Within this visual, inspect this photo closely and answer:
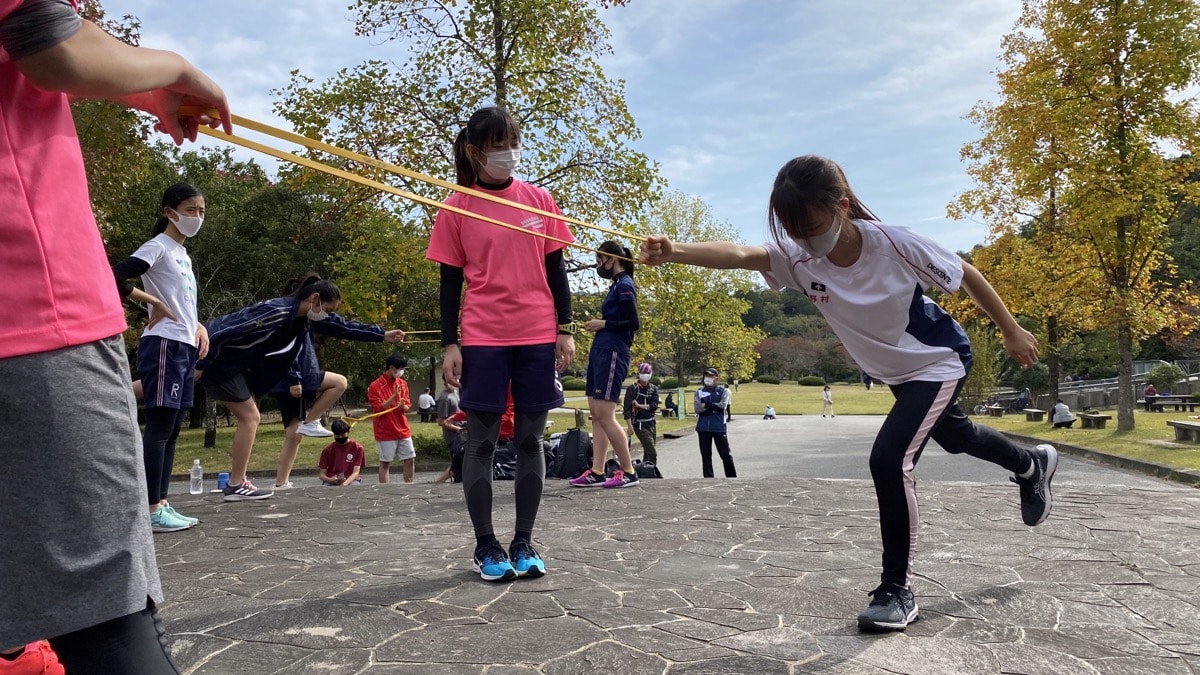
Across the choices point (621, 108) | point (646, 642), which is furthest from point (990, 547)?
point (621, 108)

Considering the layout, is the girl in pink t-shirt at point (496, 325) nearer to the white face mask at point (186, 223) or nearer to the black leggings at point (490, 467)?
the black leggings at point (490, 467)

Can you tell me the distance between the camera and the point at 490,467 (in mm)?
3859

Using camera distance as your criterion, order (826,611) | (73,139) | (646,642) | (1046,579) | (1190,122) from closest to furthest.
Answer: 1. (73,139)
2. (646,642)
3. (826,611)
4. (1046,579)
5. (1190,122)

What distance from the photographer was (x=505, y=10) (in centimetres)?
1480

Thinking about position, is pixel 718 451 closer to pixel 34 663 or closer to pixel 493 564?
pixel 493 564

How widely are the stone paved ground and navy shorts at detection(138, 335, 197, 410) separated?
34.7 inches

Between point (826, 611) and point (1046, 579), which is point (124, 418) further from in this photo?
point (1046, 579)

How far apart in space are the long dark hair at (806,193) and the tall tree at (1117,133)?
17.3 meters

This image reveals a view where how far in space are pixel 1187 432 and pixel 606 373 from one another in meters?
13.2

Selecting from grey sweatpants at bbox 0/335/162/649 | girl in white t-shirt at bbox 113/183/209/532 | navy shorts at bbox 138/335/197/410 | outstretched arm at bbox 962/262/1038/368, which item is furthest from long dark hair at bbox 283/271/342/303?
grey sweatpants at bbox 0/335/162/649

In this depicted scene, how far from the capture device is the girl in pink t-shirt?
3.71 meters

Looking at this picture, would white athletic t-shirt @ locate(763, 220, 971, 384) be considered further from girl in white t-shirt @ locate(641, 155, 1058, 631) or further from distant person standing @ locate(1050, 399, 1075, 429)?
distant person standing @ locate(1050, 399, 1075, 429)

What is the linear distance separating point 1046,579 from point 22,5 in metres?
4.06

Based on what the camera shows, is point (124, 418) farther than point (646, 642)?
No
